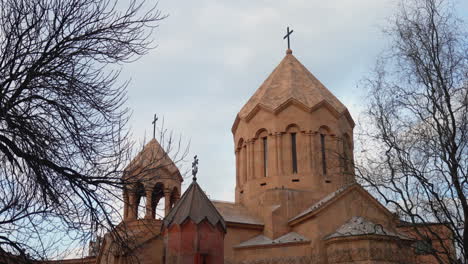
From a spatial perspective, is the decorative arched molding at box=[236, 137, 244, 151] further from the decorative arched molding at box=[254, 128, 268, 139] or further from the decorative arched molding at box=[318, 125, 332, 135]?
the decorative arched molding at box=[318, 125, 332, 135]

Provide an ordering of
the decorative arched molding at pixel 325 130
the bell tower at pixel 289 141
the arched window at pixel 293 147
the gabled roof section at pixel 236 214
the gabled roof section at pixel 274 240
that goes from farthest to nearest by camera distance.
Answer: the decorative arched molding at pixel 325 130, the arched window at pixel 293 147, the bell tower at pixel 289 141, the gabled roof section at pixel 236 214, the gabled roof section at pixel 274 240

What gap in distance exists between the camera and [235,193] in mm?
18734

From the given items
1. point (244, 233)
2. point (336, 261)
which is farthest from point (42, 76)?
point (244, 233)

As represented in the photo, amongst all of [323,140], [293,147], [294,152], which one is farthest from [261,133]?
[323,140]

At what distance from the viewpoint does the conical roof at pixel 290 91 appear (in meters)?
18.1

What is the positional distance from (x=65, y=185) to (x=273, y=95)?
12.9 metres

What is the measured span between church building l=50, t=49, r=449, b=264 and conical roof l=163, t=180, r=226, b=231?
29mm

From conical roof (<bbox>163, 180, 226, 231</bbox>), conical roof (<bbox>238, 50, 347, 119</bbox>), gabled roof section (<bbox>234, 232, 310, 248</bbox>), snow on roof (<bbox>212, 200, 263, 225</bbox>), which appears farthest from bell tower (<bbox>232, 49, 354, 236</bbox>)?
conical roof (<bbox>163, 180, 226, 231</bbox>)

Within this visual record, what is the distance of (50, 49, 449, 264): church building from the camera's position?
545 inches

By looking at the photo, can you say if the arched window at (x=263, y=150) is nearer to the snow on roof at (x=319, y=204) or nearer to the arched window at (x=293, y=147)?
the arched window at (x=293, y=147)

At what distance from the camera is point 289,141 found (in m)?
17.6

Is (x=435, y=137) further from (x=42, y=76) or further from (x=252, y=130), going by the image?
(x=252, y=130)

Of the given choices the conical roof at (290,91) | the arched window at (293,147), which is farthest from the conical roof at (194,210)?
the conical roof at (290,91)

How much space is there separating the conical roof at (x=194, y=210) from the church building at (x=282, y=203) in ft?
0.09
